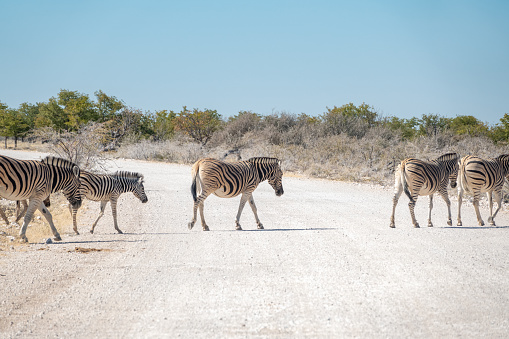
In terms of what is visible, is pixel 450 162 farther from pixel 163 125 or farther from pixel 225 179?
pixel 163 125

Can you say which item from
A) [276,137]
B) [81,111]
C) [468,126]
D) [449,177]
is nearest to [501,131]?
[468,126]

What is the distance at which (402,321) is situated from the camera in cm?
→ 507

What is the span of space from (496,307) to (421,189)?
6711 mm

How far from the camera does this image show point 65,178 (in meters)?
10.4

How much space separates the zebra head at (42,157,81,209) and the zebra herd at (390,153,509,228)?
7134mm

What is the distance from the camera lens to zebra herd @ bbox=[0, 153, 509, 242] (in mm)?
9453

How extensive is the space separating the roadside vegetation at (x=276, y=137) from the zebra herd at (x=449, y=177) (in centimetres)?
1023

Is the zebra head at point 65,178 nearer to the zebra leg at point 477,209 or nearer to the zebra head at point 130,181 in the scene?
the zebra head at point 130,181

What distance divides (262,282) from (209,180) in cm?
477

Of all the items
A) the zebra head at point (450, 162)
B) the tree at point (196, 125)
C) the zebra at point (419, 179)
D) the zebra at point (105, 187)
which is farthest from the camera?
the tree at point (196, 125)

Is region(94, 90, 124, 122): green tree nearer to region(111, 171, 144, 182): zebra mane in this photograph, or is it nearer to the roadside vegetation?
the roadside vegetation

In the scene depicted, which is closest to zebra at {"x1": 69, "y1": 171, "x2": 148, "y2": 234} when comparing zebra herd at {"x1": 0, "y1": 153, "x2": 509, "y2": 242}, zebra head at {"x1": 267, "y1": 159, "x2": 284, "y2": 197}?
zebra herd at {"x1": 0, "y1": 153, "x2": 509, "y2": 242}

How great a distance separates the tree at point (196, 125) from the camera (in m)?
47.0

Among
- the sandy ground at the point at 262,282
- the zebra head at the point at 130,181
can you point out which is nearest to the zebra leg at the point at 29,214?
the sandy ground at the point at 262,282
